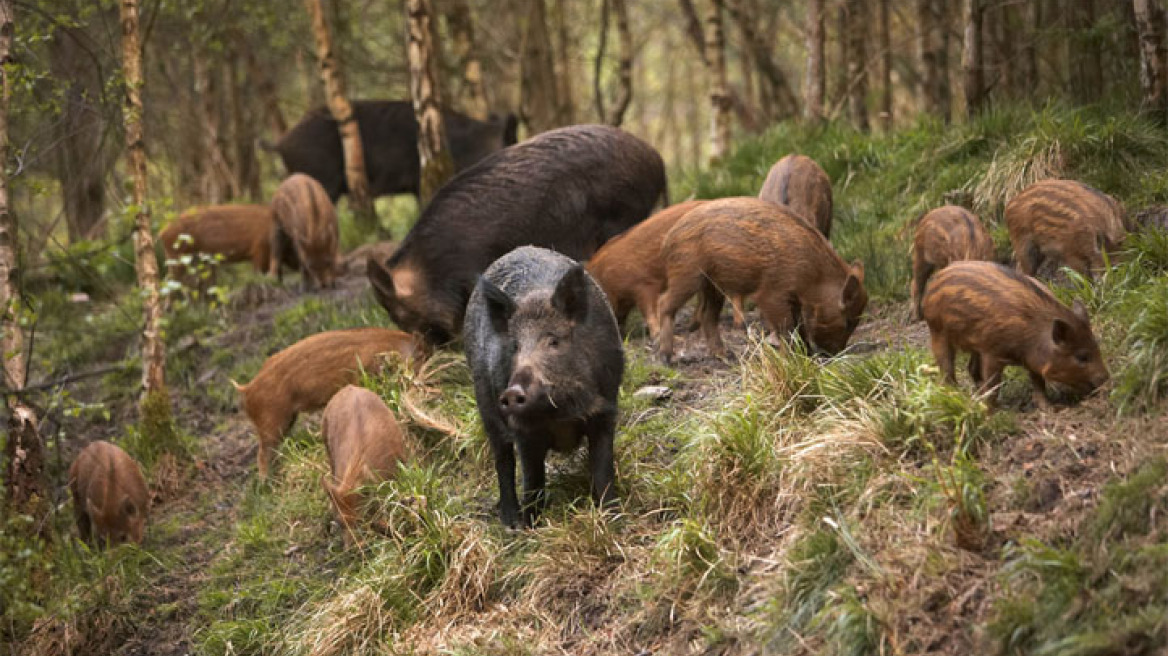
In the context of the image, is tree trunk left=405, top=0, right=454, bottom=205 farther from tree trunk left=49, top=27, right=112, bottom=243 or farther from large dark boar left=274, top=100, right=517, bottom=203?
tree trunk left=49, top=27, right=112, bottom=243

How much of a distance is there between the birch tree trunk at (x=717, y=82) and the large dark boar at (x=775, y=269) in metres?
5.17

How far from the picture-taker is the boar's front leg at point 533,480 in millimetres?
6234

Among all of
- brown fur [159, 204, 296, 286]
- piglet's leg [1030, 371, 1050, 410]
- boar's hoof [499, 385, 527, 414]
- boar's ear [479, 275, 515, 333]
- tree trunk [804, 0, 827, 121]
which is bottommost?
brown fur [159, 204, 296, 286]

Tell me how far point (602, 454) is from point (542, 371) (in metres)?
0.67

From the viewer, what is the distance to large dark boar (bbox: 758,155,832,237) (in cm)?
872

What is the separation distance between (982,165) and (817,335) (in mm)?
2724

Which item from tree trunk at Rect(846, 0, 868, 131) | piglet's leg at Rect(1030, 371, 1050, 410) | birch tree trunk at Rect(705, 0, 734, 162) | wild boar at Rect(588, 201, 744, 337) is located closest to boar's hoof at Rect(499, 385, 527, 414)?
piglet's leg at Rect(1030, 371, 1050, 410)

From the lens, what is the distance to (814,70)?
12117 millimetres

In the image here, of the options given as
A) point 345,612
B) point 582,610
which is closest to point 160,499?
point 345,612

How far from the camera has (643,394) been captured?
24.6 ft

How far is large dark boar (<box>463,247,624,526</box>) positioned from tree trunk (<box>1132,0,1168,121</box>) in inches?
173

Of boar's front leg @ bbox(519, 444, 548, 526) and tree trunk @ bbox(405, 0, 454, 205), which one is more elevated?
tree trunk @ bbox(405, 0, 454, 205)

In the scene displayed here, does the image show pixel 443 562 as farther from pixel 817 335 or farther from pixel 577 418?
pixel 817 335

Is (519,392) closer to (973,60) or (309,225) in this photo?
(973,60)
